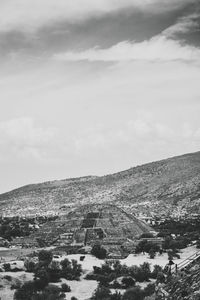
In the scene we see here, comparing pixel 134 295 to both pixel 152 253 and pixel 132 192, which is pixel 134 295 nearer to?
pixel 152 253

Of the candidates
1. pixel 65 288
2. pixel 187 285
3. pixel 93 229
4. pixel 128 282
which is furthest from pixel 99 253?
pixel 187 285

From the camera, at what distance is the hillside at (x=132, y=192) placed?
106875 mm

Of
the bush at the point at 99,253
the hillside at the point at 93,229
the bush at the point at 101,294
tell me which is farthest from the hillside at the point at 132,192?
the bush at the point at 101,294

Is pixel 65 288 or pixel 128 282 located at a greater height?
pixel 65 288

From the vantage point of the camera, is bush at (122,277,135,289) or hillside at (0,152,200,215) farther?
hillside at (0,152,200,215)

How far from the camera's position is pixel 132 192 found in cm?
12238

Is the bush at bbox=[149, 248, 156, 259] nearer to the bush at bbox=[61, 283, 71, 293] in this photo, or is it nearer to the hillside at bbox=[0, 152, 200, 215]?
the bush at bbox=[61, 283, 71, 293]

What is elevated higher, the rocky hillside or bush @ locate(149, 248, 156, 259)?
the rocky hillside

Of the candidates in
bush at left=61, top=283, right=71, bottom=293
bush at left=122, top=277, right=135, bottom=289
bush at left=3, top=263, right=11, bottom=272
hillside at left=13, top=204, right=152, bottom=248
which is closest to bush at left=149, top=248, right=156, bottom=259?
hillside at left=13, top=204, right=152, bottom=248

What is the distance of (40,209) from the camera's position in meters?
123

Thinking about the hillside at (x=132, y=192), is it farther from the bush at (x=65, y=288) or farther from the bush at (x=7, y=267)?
the bush at (x=65, y=288)

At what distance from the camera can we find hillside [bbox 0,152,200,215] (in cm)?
10688

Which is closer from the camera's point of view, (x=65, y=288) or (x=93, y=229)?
(x=65, y=288)

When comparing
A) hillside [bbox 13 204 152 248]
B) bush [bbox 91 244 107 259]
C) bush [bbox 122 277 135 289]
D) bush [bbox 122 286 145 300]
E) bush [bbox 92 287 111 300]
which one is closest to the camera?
bush [bbox 122 286 145 300]
